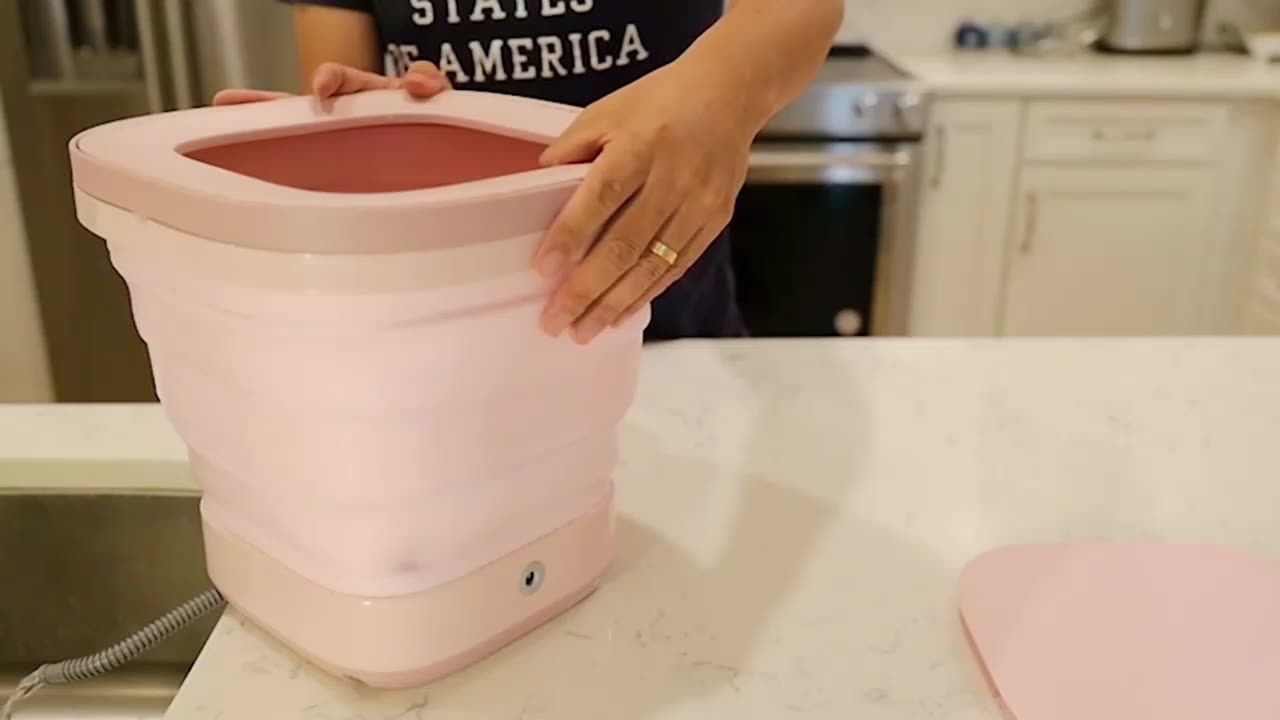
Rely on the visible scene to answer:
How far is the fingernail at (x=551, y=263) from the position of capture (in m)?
0.49

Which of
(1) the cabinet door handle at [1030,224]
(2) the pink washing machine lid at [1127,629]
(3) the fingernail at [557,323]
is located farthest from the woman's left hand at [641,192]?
(1) the cabinet door handle at [1030,224]

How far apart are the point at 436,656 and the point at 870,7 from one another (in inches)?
97.2

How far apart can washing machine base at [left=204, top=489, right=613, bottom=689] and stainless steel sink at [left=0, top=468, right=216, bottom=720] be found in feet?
0.65

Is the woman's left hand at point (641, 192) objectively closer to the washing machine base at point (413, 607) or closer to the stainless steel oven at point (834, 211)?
the washing machine base at point (413, 607)

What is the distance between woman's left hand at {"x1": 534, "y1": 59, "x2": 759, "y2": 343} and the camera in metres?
0.51

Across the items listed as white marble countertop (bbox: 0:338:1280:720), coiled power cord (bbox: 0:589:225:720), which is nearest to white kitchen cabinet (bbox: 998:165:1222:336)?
white marble countertop (bbox: 0:338:1280:720)

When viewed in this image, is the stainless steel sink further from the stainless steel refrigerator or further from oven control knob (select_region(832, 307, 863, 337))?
oven control knob (select_region(832, 307, 863, 337))

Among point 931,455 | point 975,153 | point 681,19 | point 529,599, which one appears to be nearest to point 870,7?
point 975,153

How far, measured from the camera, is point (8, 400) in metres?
2.34

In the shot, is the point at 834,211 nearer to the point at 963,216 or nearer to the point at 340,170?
the point at 963,216

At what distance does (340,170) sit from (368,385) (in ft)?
0.80

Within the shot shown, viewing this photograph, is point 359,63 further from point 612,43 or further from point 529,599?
point 529,599

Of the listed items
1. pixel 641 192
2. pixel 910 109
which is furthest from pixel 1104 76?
pixel 641 192

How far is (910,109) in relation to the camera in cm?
223
